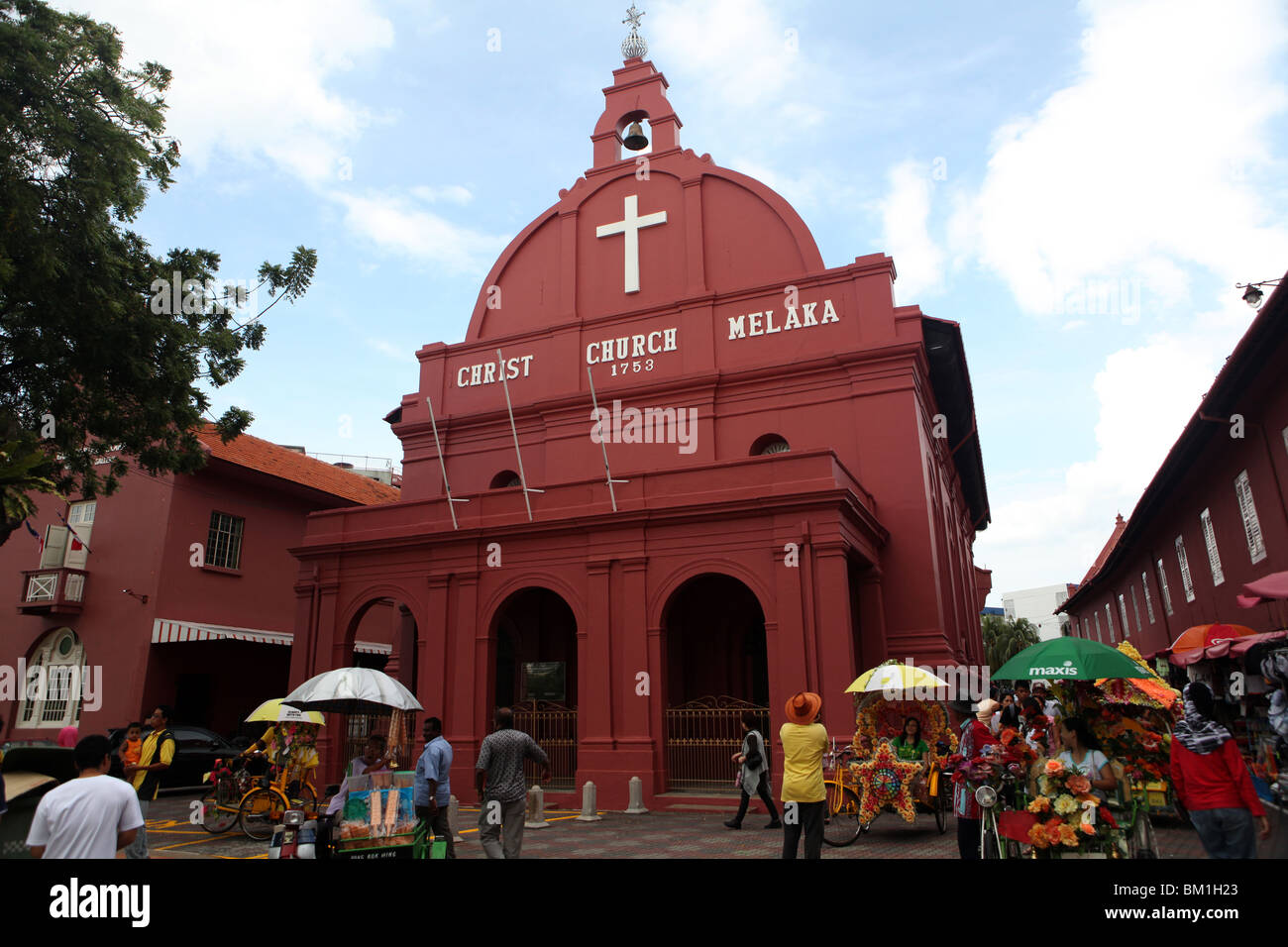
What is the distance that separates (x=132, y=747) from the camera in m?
11.6

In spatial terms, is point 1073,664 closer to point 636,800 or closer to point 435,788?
point 435,788

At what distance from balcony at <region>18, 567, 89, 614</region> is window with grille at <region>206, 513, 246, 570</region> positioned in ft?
9.89

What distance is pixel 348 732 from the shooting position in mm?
15977

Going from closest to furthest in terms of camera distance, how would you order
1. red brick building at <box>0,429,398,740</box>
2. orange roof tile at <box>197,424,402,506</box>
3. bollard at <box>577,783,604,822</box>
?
bollard at <box>577,783,604,822</box> → red brick building at <box>0,429,398,740</box> → orange roof tile at <box>197,424,402,506</box>

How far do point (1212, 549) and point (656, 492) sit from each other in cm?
1313

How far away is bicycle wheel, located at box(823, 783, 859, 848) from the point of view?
10438mm

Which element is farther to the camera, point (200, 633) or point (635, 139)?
point (635, 139)

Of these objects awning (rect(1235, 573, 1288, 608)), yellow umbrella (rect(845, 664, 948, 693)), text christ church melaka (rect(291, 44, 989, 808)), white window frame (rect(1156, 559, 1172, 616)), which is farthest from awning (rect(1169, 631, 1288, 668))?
white window frame (rect(1156, 559, 1172, 616))

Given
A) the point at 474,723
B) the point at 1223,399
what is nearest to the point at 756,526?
the point at 474,723

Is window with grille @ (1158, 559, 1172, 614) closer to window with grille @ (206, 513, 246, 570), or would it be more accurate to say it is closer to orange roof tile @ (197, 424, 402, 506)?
orange roof tile @ (197, 424, 402, 506)

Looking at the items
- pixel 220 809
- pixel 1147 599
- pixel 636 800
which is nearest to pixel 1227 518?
pixel 1147 599

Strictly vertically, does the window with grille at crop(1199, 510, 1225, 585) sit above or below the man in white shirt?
above

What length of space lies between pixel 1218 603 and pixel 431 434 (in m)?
19.1
